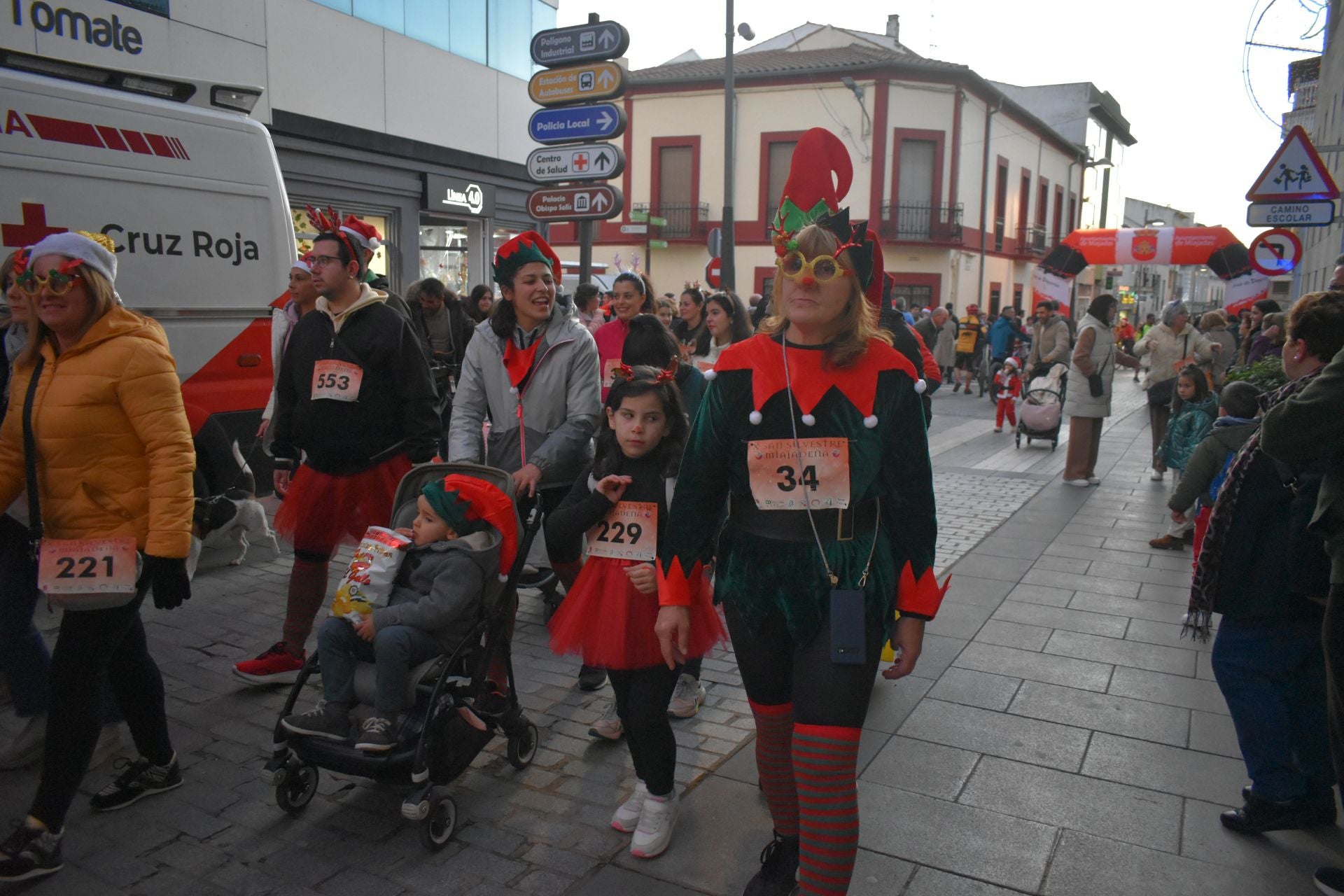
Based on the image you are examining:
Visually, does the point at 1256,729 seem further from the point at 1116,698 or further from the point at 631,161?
the point at 631,161

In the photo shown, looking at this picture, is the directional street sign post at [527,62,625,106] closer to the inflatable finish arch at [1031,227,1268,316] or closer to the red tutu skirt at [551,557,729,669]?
the red tutu skirt at [551,557,729,669]

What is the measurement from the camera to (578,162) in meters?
7.95

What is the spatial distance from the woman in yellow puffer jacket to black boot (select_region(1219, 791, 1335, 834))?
359cm

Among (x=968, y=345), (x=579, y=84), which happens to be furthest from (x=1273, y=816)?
(x=968, y=345)

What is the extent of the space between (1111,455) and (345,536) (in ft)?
36.0

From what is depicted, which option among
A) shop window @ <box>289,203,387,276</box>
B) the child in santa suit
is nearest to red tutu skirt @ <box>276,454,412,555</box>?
shop window @ <box>289,203,387,276</box>

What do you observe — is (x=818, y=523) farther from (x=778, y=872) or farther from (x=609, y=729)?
(x=609, y=729)

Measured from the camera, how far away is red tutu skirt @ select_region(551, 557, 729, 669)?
3273 millimetres

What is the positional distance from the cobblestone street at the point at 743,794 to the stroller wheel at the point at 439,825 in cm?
4

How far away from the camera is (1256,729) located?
348 cm

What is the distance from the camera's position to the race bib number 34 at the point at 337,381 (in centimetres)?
430

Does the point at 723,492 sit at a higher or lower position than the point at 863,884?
higher

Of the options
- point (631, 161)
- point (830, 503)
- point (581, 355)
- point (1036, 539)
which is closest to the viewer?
point (830, 503)

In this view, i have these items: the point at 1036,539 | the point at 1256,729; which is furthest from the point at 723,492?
the point at 1036,539
